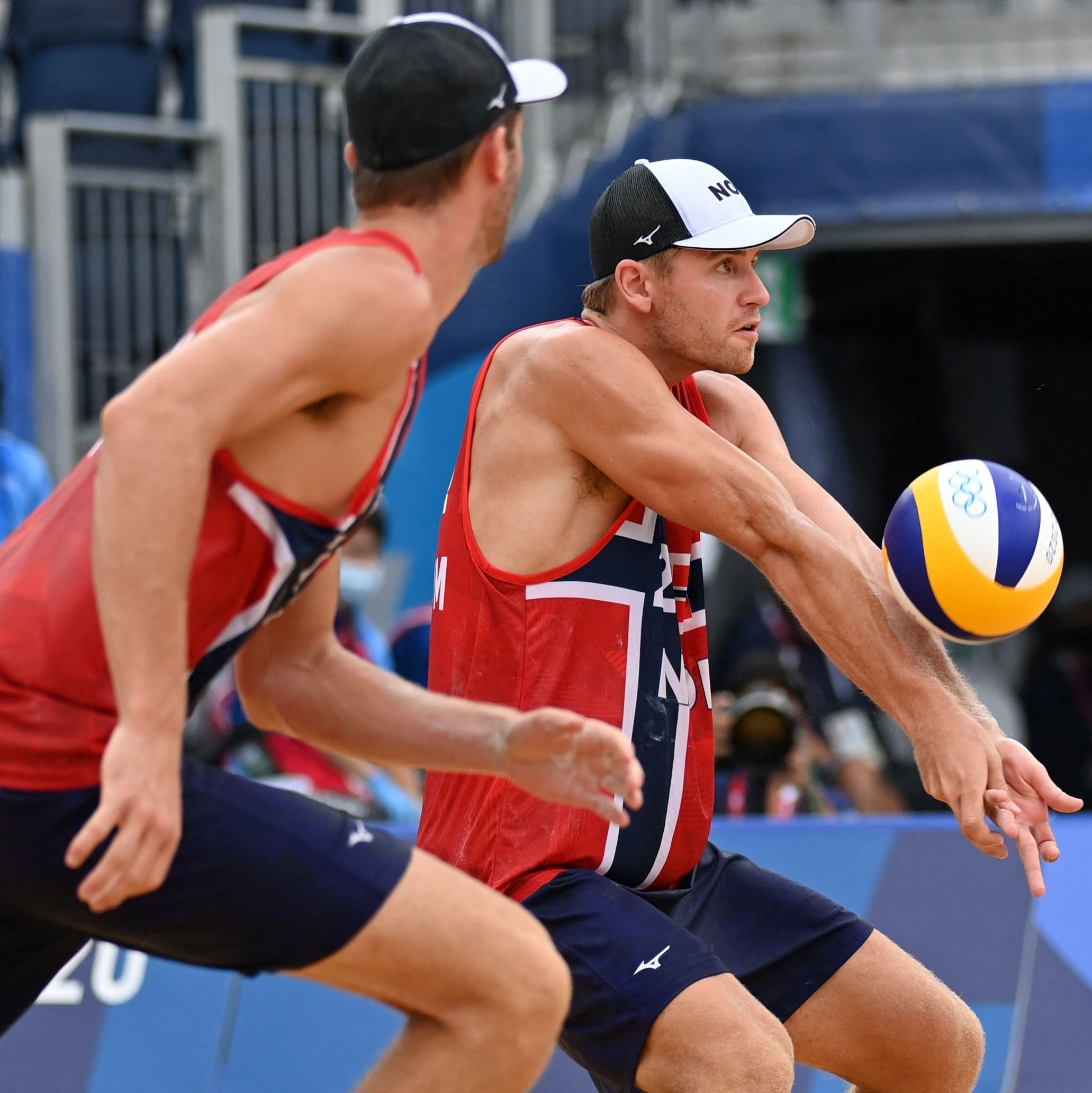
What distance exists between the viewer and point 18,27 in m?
9.09

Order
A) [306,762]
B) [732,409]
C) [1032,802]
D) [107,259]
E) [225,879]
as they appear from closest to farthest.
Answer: [225,879] < [1032,802] < [732,409] < [306,762] < [107,259]

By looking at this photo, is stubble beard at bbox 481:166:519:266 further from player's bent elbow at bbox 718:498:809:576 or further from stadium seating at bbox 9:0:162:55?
stadium seating at bbox 9:0:162:55

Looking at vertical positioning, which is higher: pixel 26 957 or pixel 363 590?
pixel 26 957

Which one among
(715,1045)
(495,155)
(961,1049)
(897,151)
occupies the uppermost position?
(495,155)

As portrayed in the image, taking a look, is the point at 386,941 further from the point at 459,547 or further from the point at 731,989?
the point at 459,547

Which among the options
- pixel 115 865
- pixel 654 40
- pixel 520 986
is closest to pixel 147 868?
pixel 115 865

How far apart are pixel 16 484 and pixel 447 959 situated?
4.15m

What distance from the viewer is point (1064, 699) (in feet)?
22.2

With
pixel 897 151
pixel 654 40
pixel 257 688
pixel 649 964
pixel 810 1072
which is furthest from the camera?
pixel 654 40

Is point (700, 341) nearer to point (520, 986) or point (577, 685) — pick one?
point (577, 685)

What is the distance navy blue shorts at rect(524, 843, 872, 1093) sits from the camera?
2.90m

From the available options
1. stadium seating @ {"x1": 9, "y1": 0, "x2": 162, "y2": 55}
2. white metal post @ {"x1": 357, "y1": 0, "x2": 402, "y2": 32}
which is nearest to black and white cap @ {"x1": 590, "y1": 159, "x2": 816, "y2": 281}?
white metal post @ {"x1": 357, "y1": 0, "x2": 402, "y2": 32}

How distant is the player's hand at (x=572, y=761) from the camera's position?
2.31 m

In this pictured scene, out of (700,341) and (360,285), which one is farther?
(700,341)
